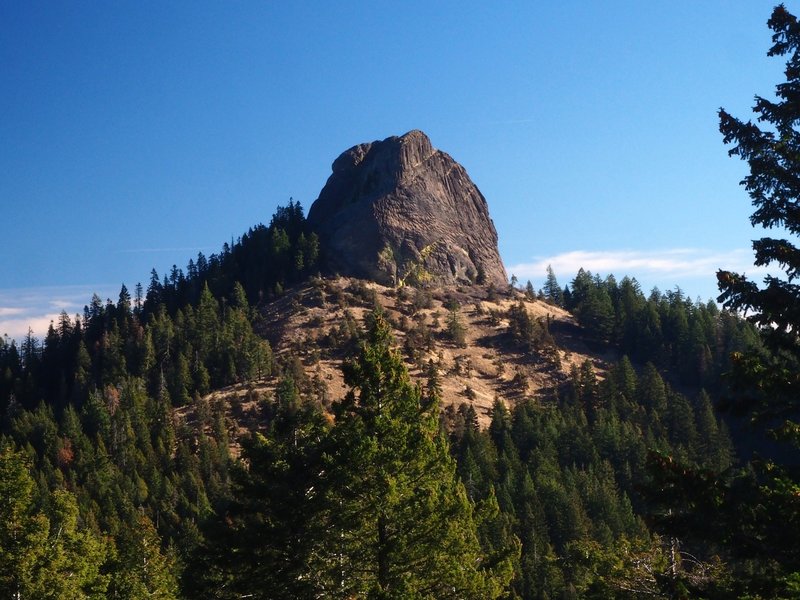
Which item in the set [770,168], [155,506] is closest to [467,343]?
[155,506]

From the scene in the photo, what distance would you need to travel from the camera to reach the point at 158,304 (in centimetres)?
14550

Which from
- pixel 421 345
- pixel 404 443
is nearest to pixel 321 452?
pixel 404 443

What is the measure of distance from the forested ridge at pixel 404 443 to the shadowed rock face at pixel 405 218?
23.9 feet

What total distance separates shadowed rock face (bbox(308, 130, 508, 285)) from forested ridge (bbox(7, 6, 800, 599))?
7.28 metres

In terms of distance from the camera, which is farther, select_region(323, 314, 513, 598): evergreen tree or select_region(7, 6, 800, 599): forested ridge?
select_region(323, 314, 513, 598): evergreen tree

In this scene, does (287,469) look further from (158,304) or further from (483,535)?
(158,304)

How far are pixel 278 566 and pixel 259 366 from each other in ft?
283

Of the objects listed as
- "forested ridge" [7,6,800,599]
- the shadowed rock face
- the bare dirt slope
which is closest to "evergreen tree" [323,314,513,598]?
"forested ridge" [7,6,800,599]

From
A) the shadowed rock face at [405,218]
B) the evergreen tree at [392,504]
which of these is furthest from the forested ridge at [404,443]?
the shadowed rock face at [405,218]

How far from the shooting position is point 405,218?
153500mm

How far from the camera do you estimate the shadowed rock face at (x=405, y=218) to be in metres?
147

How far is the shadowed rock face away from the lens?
147250 millimetres

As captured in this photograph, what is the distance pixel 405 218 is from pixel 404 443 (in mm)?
135240

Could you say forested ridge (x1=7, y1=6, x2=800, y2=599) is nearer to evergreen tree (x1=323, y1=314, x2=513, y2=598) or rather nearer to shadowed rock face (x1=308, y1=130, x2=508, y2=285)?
evergreen tree (x1=323, y1=314, x2=513, y2=598)
